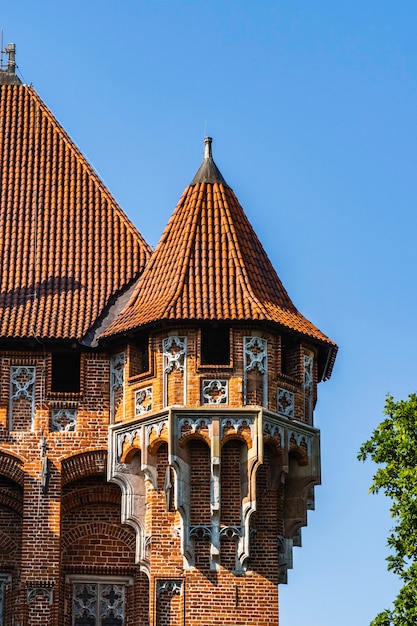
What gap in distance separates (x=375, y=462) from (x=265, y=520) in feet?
5.92

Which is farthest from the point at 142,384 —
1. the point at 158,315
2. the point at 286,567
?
the point at 286,567

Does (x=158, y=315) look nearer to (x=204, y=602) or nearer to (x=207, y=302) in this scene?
(x=207, y=302)

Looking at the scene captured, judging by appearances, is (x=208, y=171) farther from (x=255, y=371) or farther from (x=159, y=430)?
(x=159, y=430)

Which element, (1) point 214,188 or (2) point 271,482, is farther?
(1) point 214,188

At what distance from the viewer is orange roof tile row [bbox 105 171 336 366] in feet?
104

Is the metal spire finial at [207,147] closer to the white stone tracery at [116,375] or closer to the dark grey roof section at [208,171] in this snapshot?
the dark grey roof section at [208,171]

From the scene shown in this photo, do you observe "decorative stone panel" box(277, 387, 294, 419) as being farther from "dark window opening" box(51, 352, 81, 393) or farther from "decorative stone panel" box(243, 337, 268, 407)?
"dark window opening" box(51, 352, 81, 393)

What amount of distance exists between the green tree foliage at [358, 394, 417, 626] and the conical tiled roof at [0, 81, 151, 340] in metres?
4.56

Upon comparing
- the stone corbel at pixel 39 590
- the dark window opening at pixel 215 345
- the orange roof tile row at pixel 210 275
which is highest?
the orange roof tile row at pixel 210 275

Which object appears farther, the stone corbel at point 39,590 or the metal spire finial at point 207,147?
the metal spire finial at point 207,147

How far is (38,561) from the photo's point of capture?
103 feet

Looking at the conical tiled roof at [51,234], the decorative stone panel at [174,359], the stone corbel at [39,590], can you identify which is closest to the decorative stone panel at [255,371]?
the decorative stone panel at [174,359]

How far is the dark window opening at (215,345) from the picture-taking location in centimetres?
3191

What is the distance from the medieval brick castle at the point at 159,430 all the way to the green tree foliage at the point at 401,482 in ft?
5.37
